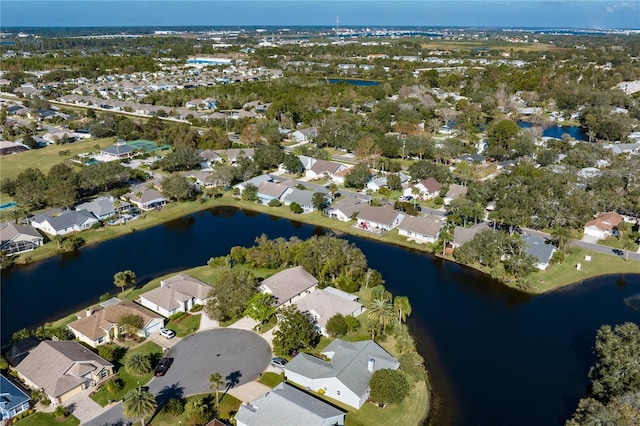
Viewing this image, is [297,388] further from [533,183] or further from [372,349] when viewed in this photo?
[533,183]

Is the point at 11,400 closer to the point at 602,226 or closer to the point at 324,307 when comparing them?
the point at 324,307

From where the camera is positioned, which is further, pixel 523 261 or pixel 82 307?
pixel 523 261

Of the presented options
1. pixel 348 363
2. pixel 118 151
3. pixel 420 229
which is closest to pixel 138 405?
pixel 348 363

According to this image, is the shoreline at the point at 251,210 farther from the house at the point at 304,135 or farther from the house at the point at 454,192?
the house at the point at 304,135

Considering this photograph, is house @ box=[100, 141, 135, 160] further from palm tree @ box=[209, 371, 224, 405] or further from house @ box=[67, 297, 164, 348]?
palm tree @ box=[209, 371, 224, 405]

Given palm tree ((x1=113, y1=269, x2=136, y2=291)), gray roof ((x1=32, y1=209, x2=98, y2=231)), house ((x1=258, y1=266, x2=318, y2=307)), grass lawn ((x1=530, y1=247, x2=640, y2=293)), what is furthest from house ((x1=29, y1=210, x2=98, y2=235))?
grass lawn ((x1=530, y1=247, x2=640, y2=293))

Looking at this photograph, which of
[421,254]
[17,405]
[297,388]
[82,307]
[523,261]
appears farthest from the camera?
[421,254]

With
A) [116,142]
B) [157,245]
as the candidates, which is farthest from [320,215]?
[116,142]
